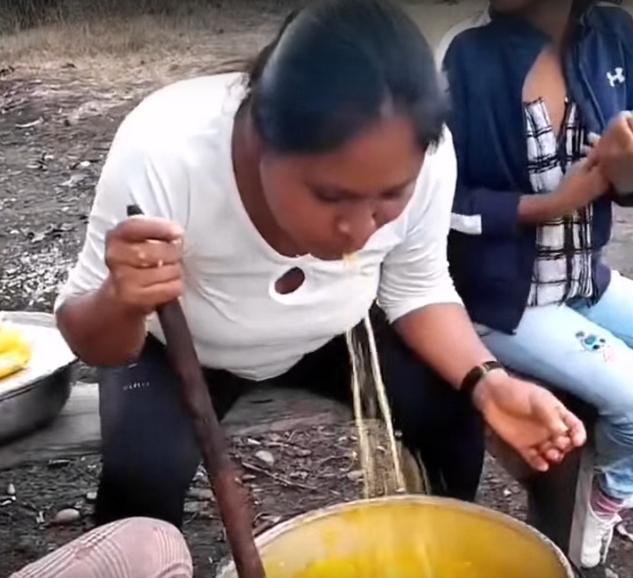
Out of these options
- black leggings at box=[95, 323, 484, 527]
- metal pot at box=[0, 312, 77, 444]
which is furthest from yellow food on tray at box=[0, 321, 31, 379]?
black leggings at box=[95, 323, 484, 527]

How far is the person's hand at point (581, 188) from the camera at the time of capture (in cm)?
181

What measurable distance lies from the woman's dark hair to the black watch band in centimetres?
42

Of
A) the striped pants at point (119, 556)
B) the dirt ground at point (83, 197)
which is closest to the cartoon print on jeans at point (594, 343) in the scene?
the dirt ground at point (83, 197)

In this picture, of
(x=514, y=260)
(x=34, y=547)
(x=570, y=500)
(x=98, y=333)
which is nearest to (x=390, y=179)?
(x=98, y=333)

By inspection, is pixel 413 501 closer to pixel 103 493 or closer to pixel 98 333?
pixel 98 333

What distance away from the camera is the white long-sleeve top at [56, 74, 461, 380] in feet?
5.23

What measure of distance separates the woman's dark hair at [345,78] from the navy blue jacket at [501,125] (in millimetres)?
531

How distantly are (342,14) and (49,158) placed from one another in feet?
11.3

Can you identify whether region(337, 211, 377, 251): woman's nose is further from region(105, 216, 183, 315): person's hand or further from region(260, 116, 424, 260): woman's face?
region(105, 216, 183, 315): person's hand

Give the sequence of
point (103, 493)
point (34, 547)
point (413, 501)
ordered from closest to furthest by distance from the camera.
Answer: point (413, 501)
point (103, 493)
point (34, 547)

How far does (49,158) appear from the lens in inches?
182

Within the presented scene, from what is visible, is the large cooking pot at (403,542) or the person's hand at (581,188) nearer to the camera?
the large cooking pot at (403,542)

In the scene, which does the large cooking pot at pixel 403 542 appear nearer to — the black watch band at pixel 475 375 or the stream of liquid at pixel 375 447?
the stream of liquid at pixel 375 447

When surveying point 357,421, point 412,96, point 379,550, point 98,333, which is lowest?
point 357,421
